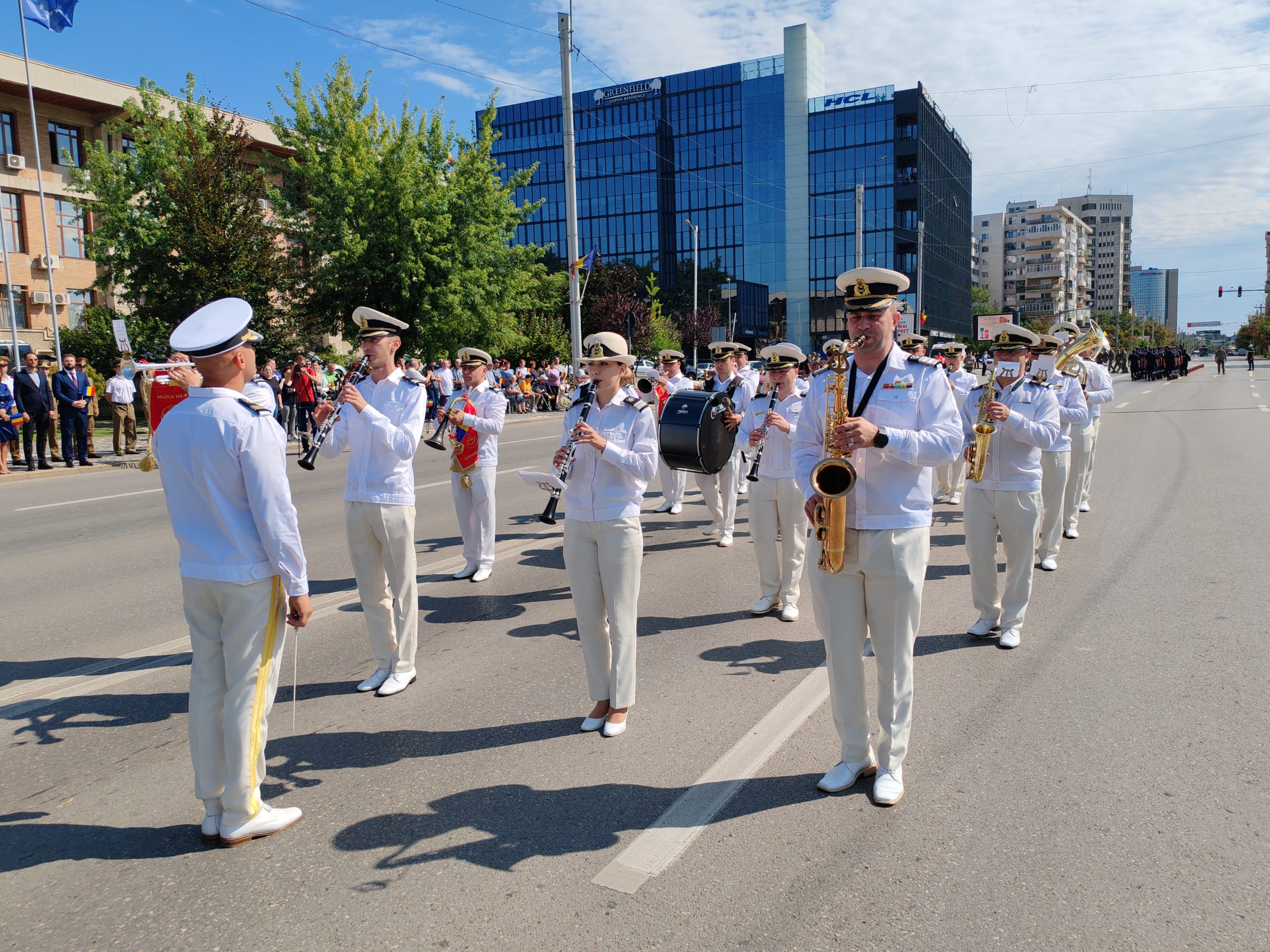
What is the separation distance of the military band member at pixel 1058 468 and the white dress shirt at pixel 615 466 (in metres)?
4.51

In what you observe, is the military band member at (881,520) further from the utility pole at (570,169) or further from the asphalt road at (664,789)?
the utility pole at (570,169)

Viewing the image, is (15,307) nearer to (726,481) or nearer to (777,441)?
(726,481)

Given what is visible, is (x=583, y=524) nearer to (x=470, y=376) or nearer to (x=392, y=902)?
(x=392, y=902)

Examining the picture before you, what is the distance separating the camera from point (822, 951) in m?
2.87

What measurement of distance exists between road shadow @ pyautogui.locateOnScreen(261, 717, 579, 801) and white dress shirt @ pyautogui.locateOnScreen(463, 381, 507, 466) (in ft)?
11.1

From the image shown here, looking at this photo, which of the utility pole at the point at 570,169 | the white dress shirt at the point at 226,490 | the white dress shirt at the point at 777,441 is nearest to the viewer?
the white dress shirt at the point at 226,490

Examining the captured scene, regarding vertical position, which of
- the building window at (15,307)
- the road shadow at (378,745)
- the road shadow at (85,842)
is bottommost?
the road shadow at (85,842)

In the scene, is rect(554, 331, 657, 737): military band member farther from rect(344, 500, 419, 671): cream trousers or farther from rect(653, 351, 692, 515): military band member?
rect(653, 351, 692, 515): military band member

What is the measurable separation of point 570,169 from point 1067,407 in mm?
18804

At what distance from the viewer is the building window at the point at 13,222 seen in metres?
35.4

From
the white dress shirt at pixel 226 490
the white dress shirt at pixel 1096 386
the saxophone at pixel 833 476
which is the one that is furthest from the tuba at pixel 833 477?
the white dress shirt at pixel 1096 386

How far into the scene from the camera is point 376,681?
5297 millimetres

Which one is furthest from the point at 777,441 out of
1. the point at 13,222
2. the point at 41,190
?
the point at 13,222

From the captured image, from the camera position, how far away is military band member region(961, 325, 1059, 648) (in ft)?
19.8
